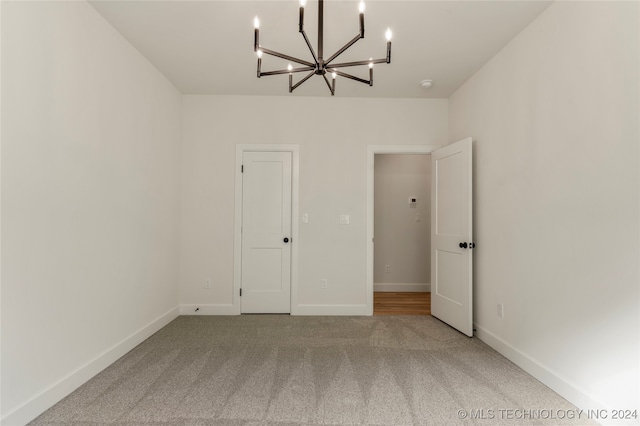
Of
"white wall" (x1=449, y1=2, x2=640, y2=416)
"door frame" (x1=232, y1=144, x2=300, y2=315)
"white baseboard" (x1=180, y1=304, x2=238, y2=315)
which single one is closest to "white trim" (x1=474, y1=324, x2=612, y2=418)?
"white wall" (x1=449, y1=2, x2=640, y2=416)

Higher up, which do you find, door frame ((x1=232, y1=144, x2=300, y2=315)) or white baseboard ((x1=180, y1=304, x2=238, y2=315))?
door frame ((x1=232, y1=144, x2=300, y2=315))

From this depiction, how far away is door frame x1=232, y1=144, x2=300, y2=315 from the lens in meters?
3.89

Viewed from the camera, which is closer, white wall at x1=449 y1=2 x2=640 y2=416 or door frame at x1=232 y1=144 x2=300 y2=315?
white wall at x1=449 y1=2 x2=640 y2=416

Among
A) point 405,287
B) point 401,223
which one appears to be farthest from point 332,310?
point 401,223

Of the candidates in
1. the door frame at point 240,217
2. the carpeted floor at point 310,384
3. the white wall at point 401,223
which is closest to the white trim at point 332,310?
the door frame at point 240,217

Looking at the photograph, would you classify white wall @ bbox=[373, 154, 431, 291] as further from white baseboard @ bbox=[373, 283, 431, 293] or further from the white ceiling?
the white ceiling

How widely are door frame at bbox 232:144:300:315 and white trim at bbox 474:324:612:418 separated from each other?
217 centimetres

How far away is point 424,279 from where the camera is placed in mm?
5352

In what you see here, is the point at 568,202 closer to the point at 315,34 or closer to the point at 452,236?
the point at 452,236

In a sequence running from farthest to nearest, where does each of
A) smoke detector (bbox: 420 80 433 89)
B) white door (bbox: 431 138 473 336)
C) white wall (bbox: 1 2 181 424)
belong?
smoke detector (bbox: 420 80 433 89)
white door (bbox: 431 138 473 336)
white wall (bbox: 1 2 181 424)

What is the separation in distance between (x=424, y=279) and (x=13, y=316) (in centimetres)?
505

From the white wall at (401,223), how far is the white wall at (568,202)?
89.3 inches

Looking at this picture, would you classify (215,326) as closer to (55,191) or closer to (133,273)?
(133,273)

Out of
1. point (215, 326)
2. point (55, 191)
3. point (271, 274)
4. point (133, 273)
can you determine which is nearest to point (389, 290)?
point (271, 274)
